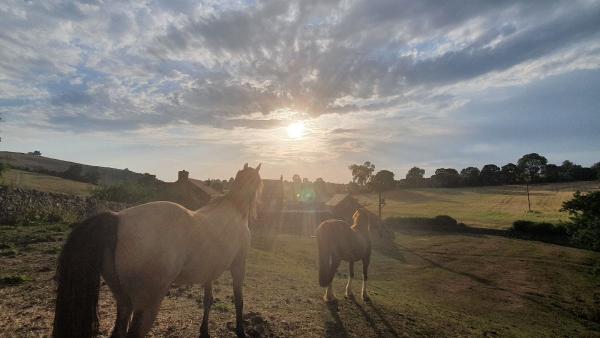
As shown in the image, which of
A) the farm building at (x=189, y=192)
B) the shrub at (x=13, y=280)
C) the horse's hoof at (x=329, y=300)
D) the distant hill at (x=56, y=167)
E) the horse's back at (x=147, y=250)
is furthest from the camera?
the distant hill at (x=56, y=167)

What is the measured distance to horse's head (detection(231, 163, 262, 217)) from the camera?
6360 millimetres

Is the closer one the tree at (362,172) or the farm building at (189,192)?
the farm building at (189,192)

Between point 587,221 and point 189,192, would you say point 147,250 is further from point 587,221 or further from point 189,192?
point 189,192

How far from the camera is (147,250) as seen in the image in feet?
13.2

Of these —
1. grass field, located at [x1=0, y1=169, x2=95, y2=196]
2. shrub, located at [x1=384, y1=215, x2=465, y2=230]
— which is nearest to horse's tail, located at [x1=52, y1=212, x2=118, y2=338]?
grass field, located at [x1=0, y1=169, x2=95, y2=196]

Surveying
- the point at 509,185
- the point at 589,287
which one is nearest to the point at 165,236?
the point at 589,287

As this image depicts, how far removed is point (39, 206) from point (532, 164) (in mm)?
137764

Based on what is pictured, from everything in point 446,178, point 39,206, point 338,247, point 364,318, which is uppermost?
point 446,178

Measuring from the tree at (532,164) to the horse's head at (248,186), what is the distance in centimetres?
12969

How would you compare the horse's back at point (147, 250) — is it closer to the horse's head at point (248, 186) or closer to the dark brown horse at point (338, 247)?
the horse's head at point (248, 186)

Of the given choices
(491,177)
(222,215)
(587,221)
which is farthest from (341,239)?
(491,177)

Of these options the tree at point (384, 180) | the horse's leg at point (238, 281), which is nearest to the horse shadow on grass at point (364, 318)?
the horse's leg at point (238, 281)

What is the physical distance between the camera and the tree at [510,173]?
112m

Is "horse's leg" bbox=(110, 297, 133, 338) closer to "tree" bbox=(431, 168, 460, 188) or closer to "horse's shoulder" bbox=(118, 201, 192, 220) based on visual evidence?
"horse's shoulder" bbox=(118, 201, 192, 220)
